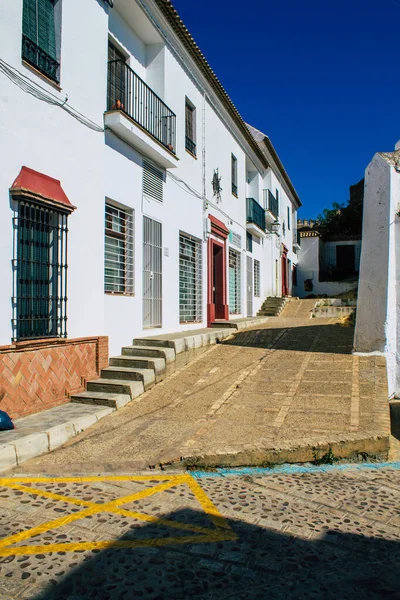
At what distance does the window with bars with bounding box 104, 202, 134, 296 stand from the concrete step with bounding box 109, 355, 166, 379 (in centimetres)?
112

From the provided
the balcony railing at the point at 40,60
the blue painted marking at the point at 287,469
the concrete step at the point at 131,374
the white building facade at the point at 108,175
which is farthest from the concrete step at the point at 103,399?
the balcony railing at the point at 40,60

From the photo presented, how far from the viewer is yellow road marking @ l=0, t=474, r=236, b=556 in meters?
3.03

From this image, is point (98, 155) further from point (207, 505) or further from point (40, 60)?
point (207, 505)

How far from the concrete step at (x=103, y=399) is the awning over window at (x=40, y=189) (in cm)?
254

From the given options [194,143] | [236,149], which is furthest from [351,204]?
[194,143]

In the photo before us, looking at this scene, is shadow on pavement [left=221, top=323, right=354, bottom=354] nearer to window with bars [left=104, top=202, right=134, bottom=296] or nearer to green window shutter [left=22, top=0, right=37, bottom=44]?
window with bars [left=104, top=202, right=134, bottom=296]

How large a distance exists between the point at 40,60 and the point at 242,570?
6.36 meters

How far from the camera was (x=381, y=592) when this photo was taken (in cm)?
255

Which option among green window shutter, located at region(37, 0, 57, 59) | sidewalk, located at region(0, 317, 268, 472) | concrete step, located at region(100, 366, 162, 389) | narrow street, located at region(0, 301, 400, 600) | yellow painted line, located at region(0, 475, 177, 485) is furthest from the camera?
concrete step, located at region(100, 366, 162, 389)

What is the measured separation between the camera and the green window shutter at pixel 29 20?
20.4 feet

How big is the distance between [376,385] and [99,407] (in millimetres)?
3702

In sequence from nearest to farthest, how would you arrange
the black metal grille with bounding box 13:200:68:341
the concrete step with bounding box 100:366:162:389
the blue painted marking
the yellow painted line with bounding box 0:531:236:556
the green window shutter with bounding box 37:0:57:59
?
1. the yellow painted line with bounding box 0:531:236:556
2. the blue painted marking
3. the black metal grille with bounding box 13:200:68:341
4. the green window shutter with bounding box 37:0:57:59
5. the concrete step with bounding box 100:366:162:389

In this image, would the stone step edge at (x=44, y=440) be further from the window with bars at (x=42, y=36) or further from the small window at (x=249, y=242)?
the small window at (x=249, y=242)

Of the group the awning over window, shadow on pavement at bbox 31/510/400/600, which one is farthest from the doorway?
shadow on pavement at bbox 31/510/400/600
